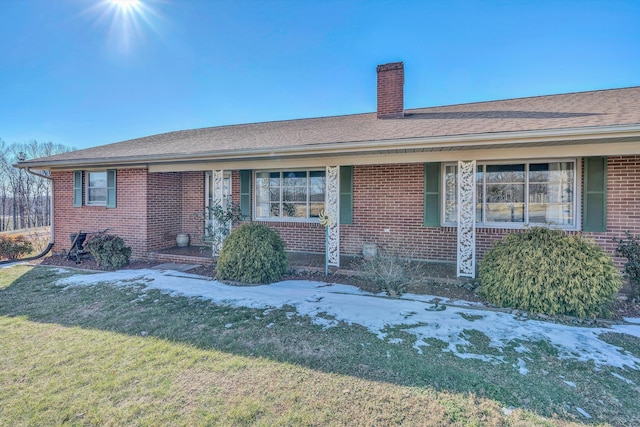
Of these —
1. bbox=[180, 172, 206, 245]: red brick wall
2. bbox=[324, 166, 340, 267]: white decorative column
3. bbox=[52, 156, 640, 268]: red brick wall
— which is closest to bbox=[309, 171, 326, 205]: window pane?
bbox=[52, 156, 640, 268]: red brick wall

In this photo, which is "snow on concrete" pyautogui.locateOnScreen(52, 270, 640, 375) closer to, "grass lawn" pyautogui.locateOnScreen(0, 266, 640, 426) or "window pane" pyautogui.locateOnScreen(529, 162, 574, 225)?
"grass lawn" pyautogui.locateOnScreen(0, 266, 640, 426)

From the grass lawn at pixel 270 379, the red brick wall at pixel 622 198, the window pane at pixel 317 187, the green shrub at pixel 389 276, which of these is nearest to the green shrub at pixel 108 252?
the grass lawn at pixel 270 379

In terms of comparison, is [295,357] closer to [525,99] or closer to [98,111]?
[525,99]

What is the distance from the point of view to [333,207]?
6660mm

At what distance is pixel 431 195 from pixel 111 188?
29.1ft

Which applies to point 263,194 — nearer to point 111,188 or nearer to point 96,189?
point 111,188

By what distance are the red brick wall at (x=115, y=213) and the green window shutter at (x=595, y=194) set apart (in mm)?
10453

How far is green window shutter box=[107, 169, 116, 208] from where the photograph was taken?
8.63m

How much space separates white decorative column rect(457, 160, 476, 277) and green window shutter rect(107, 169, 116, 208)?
9118mm

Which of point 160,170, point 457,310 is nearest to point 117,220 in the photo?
point 160,170

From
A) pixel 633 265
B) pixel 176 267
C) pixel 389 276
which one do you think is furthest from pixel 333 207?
pixel 633 265

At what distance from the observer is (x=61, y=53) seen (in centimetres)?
965

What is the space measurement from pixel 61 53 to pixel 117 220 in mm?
5978

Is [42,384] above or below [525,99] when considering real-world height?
below
